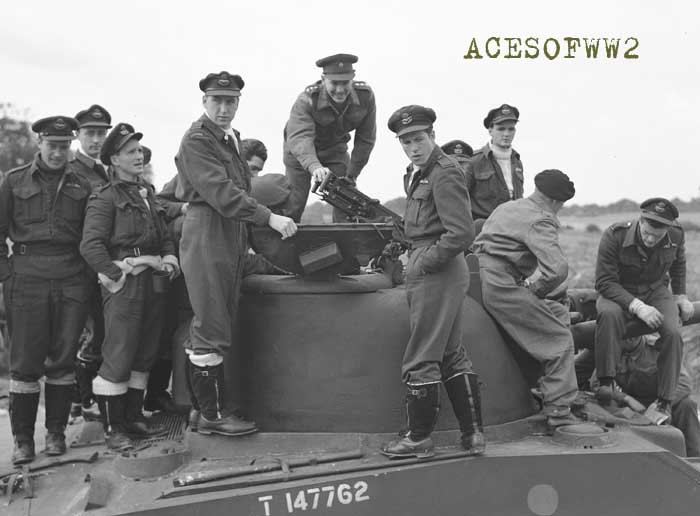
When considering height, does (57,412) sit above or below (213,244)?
below

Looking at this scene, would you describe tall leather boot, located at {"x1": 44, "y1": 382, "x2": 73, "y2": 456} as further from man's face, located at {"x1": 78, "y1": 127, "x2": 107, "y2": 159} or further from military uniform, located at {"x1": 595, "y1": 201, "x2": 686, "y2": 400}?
military uniform, located at {"x1": 595, "y1": 201, "x2": 686, "y2": 400}

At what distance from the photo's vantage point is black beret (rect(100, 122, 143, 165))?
19.2 feet

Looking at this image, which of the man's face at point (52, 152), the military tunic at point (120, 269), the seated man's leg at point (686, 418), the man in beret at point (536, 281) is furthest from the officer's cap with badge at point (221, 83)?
the seated man's leg at point (686, 418)

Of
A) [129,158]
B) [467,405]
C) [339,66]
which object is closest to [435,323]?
[467,405]

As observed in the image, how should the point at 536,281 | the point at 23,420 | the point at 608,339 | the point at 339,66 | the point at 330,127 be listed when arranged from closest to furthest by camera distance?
the point at 536,281 < the point at 23,420 < the point at 339,66 < the point at 608,339 < the point at 330,127

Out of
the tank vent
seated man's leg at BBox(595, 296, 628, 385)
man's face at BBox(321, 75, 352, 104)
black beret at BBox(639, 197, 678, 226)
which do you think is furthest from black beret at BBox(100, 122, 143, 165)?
black beret at BBox(639, 197, 678, 226)

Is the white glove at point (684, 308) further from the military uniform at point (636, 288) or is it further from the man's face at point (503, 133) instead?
the man's face at point (503, 133)

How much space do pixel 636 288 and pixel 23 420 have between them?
15.0 ft

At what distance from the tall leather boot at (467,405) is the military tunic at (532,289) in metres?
0.70

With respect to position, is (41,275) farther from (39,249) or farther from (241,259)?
(241,259)

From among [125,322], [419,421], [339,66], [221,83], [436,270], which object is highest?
[339,66]

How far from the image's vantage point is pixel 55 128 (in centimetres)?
590

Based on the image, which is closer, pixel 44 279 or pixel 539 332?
pixel 539 332

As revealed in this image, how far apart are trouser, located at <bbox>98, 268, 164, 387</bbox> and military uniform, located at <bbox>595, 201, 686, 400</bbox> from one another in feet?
10.6
